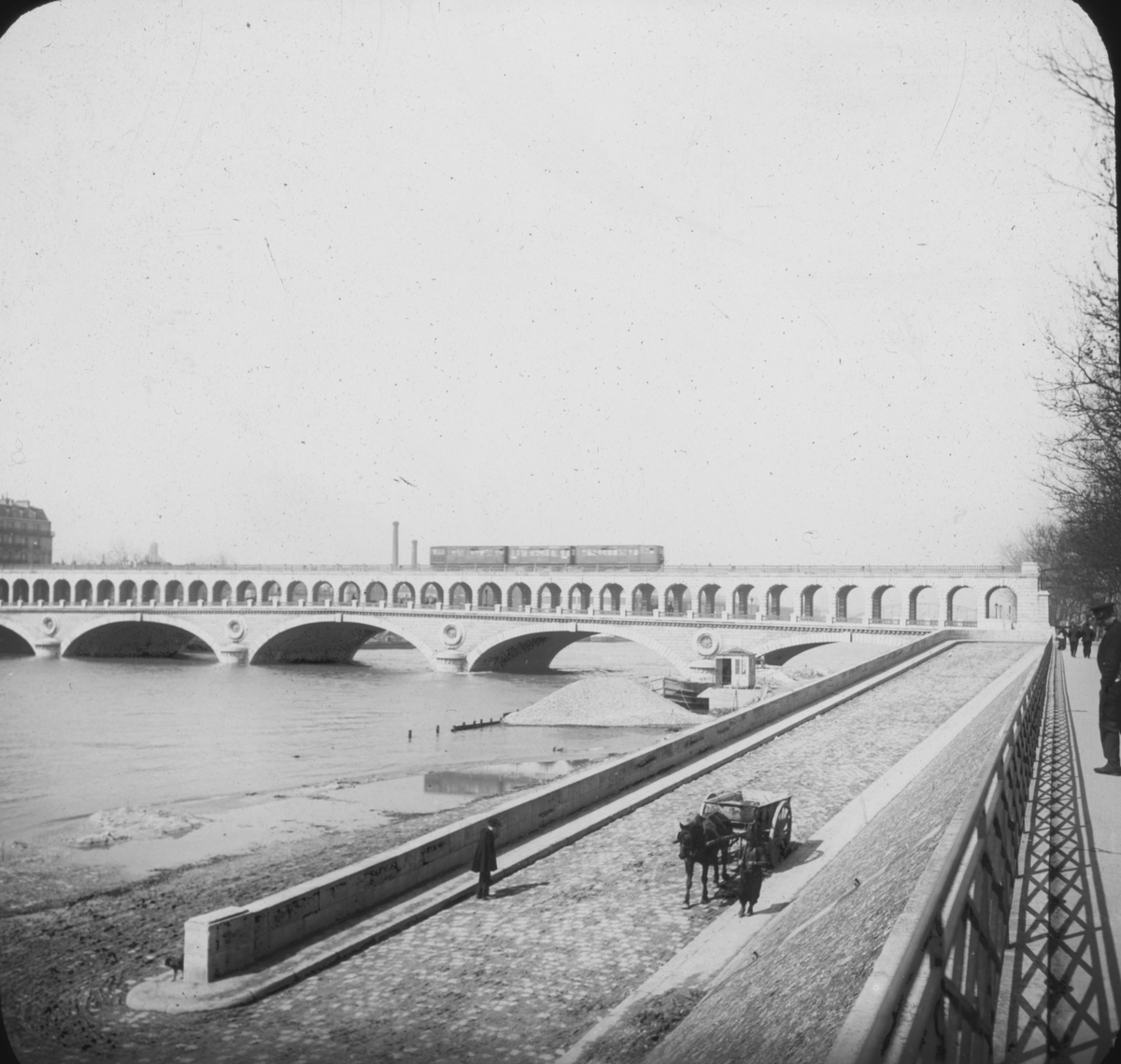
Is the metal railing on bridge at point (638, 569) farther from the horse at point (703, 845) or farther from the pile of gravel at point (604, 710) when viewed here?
the horse at point (703, 845)

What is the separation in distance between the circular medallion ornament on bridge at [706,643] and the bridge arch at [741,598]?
3316mm

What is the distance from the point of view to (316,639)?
79.9 m

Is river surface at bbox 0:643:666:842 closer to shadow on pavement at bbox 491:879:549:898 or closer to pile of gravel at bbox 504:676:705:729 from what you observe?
pile of gravel at bbox 504:676:705:729

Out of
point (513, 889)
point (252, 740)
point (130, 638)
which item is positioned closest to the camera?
point (513, 889)

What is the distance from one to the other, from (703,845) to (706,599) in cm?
5465

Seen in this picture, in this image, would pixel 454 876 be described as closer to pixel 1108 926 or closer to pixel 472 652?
pixel 1108 926

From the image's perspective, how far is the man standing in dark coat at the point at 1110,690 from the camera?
9953mm

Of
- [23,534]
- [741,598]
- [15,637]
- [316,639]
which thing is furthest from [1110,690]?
[23,534]

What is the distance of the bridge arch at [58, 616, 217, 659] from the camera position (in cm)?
7750

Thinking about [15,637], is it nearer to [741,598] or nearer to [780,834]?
[741,598]

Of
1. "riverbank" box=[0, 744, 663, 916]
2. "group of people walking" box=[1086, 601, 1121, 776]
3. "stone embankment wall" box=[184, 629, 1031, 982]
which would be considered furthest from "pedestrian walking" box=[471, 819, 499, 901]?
"group of people walking" box=[1086, 601, 1121, 776]

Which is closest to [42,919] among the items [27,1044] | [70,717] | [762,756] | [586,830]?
[27,1044]

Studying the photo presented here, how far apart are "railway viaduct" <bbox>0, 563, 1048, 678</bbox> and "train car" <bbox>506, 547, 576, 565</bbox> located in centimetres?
148

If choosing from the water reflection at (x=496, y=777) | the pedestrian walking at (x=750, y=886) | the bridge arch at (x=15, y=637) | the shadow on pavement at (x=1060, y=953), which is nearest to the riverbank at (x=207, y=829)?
the water reflection at (x=496, y=777)
